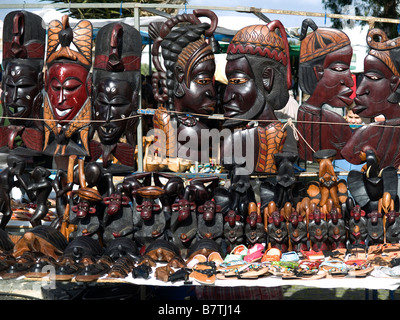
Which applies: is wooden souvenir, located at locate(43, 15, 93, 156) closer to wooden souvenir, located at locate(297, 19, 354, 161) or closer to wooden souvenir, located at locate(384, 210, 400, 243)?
wooden souvenir, located at locate(297, 19, 354, 161)

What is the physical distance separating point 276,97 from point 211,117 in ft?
2.07

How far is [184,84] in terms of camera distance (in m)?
5.22

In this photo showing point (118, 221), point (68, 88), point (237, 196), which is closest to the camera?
point (118, 221)

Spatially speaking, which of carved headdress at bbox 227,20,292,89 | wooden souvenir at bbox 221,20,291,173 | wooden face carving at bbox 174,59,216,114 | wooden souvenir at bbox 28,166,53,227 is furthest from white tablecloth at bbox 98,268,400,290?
carved headdress at bbox 227,20,292,89

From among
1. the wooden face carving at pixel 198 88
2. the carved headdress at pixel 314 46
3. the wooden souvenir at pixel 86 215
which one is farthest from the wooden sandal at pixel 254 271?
the carved headdress at pixel 314 46

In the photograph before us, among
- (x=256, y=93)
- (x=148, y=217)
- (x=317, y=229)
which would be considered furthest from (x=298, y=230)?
(x=256, y=93)

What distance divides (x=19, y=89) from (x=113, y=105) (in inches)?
39.3

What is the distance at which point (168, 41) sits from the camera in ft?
17.1

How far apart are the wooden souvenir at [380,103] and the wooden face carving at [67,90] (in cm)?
254

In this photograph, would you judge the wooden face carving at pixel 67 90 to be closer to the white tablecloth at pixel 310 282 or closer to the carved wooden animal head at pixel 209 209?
the carved wooden animal head at pixel 209 209

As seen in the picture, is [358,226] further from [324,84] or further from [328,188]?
[324,84]

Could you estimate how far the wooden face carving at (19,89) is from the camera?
5.43m

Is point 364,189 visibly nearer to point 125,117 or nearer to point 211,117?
point 211,117

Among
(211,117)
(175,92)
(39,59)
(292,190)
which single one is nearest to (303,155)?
(292,190)
